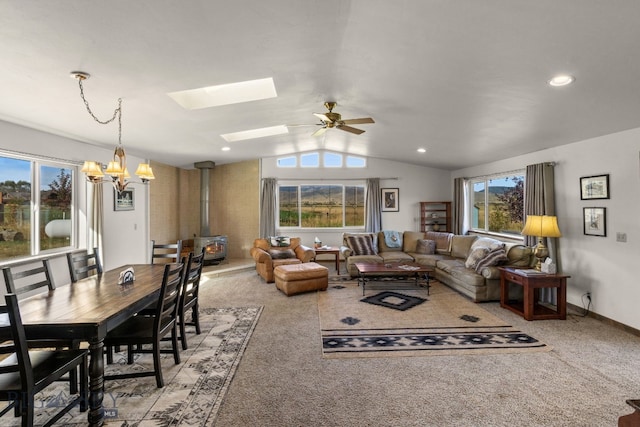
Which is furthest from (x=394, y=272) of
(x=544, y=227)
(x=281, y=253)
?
(x=281, y=253)

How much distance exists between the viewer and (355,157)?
816cm

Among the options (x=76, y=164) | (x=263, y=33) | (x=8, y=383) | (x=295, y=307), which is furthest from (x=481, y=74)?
(x=76, y=164)

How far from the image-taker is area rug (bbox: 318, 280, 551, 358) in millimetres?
3168

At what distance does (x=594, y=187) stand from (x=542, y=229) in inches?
29.8

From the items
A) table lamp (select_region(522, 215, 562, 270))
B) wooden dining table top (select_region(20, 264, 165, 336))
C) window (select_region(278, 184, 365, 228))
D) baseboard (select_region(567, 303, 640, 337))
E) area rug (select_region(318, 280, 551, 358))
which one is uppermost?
window (select_region(278, 184, 365, 228))

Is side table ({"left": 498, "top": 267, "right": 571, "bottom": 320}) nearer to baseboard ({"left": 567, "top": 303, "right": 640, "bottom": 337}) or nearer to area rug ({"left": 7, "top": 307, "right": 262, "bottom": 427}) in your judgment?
baseboard ({"left": 567, "top": 303, "right": 640, "bottom": 337})

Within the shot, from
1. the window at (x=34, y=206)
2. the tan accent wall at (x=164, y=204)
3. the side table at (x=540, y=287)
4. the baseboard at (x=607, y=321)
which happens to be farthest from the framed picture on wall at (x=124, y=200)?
the baseboard at (x=607, y=321)

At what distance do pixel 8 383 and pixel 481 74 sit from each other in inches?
155

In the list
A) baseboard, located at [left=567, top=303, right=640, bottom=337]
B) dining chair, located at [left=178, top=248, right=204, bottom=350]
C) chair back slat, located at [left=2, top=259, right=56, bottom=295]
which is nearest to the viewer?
chair back slat, located at [left=2, top=259, right=56, bottom=295]

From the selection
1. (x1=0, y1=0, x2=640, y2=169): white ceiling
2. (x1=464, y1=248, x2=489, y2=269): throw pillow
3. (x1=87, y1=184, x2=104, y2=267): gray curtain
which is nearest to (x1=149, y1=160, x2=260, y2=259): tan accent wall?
(x1=87, y1=184, x2=104, y2=267): gray curtain

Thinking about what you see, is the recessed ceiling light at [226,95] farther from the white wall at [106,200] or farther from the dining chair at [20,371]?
the dining chair at [20,371]

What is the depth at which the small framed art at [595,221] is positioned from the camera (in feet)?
12.6

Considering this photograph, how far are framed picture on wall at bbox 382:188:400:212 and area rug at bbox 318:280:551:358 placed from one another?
3.18 m

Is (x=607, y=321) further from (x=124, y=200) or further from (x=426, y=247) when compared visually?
(x=124, y=200)
